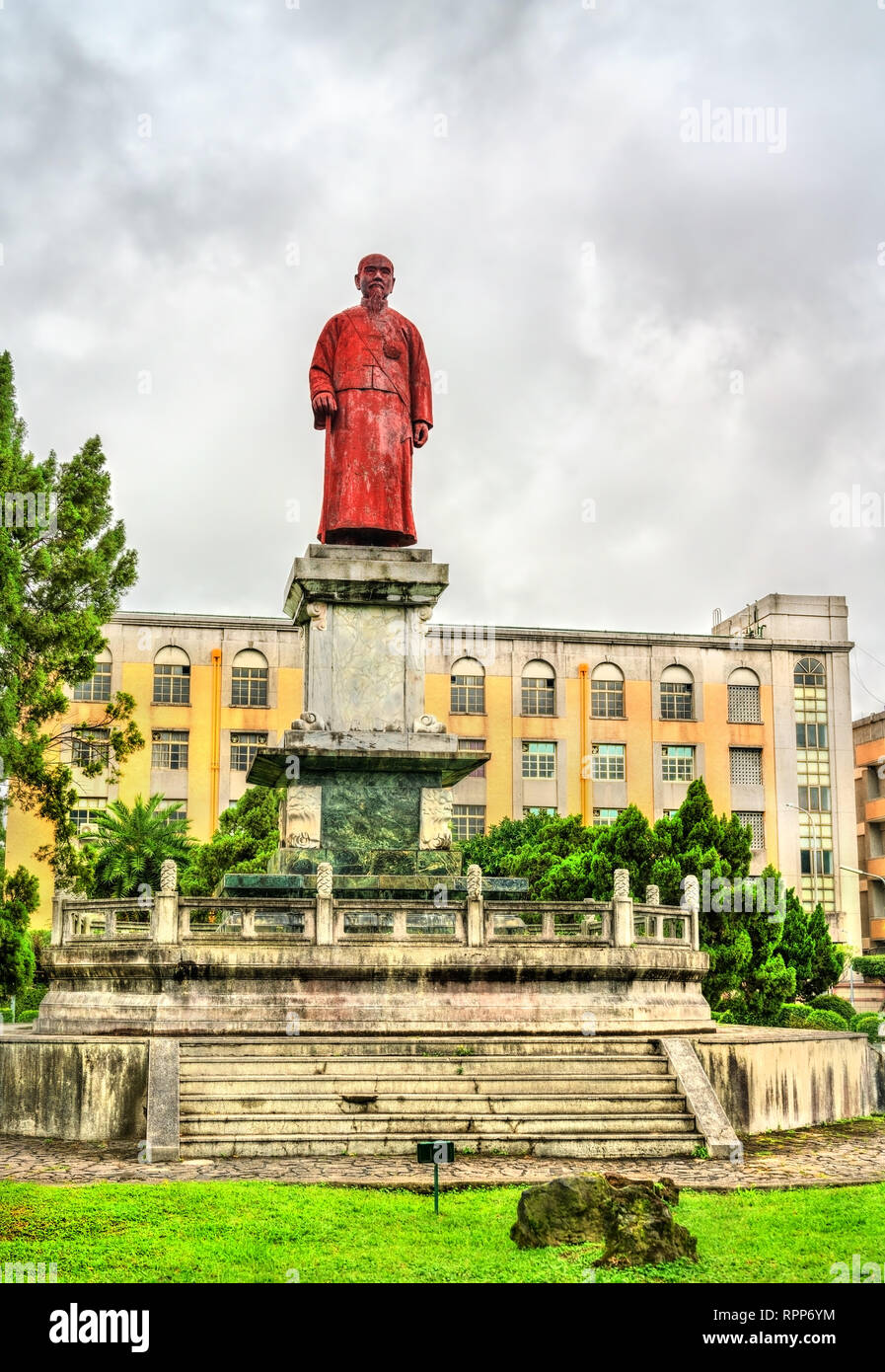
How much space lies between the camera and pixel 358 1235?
10.8m

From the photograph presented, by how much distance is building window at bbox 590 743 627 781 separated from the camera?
164 ft

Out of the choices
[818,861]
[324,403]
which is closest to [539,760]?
[818,861]

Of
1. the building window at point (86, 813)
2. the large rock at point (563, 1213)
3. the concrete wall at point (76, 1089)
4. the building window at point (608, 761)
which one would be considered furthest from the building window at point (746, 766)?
the large rock at point (563, 1213)

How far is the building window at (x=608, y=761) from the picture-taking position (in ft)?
164

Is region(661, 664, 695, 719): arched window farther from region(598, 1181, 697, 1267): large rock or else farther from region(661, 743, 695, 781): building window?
region(598, 1181, 697, 1267): large rock

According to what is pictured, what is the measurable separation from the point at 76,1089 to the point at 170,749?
32.2 metres

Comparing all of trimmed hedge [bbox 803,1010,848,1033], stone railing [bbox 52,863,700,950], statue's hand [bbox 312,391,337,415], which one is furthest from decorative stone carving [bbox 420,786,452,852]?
trimmed hedge [bbox 803,1010,848,1033]

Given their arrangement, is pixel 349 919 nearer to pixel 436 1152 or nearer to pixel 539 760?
pixel 436 1152

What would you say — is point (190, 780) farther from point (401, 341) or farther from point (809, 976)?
point (401, 341)

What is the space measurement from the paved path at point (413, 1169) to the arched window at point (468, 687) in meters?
33.8

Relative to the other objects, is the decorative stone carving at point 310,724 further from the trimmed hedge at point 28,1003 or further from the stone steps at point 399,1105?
the trimmed hedge at point 28,1003

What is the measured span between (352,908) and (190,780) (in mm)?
30493

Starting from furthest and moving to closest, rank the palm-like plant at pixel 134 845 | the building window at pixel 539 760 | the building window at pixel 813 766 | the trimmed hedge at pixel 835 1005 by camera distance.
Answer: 1. the building window at pixel 813 766
2. the building window at pixel 539 760
3. the palm-like plant at pixel 134 845
4. the trimmed hedge at pixel 835 1005

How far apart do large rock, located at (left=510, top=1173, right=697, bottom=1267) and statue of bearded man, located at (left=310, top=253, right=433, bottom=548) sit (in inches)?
509
